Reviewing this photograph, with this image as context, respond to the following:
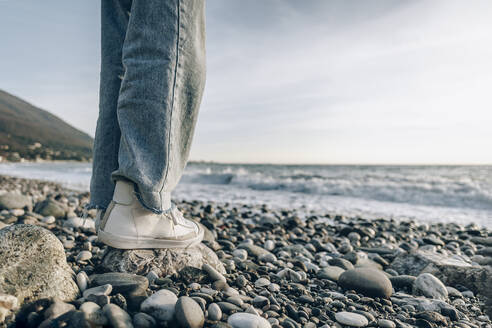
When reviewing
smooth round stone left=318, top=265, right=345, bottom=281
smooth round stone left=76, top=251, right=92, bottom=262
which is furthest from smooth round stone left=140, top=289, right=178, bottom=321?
smooth round stone left=318, top=265, right=345, bottom=281

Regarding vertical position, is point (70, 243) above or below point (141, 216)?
below

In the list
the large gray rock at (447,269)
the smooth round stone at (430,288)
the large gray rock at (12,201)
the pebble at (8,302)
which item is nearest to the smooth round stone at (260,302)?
the pebble at (8,302)

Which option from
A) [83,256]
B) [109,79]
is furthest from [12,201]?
[109,79]

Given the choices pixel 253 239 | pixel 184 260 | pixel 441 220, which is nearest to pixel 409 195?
pixel 441 220

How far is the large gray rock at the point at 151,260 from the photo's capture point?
1.37m

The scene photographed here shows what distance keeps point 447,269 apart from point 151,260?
1.83 m

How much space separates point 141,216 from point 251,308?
0.63 m

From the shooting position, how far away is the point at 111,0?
153 centimetres

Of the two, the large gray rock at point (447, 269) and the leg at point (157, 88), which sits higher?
the leg at point (157, 88)

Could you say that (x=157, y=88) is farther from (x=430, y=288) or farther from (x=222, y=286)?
(x=430, y=288)

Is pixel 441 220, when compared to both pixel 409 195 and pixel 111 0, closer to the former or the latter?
pixel 409 195

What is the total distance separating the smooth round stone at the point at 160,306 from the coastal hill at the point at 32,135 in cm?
3461

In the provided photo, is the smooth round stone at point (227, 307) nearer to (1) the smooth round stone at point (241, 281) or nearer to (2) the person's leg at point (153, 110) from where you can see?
(1) the smooth round stone at point (241, 281)

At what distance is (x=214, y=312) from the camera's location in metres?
1.10
